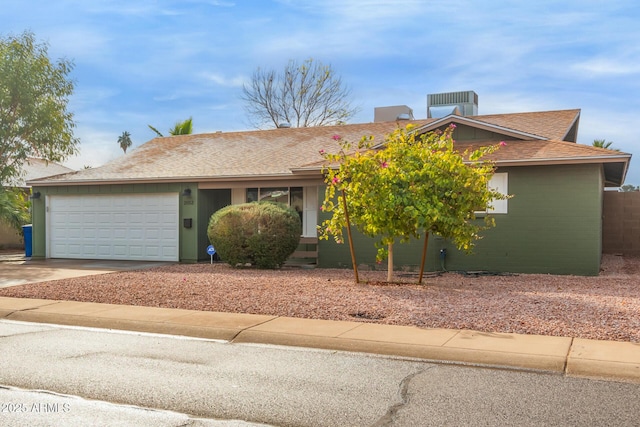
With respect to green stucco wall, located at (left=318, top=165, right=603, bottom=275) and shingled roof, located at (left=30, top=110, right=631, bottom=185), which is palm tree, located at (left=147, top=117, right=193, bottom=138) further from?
green stucco wall, located at (left=318, top=165, right=603, bottom=275)

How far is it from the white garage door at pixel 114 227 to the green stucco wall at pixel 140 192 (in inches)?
6.6

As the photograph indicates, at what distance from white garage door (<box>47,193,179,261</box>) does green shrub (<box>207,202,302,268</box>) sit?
371cm

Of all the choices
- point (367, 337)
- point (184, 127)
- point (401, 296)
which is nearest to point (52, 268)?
point (401, 296)

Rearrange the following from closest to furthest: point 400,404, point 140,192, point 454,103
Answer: point 400,404 < point 140,192 < point 454,103

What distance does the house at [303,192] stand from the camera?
14.4 meters

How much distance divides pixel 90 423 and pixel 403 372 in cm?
304

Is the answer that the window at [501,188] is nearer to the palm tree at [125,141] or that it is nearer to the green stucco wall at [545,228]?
the green stucco wall at [545,228]

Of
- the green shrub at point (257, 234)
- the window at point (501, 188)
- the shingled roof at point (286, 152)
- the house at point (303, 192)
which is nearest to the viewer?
the house at point (303, 192)

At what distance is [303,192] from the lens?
18281 mm

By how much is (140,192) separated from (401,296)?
11113 millimetres

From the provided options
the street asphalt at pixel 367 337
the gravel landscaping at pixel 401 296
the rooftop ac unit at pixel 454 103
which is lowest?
the street asphalt at pixel 367 337

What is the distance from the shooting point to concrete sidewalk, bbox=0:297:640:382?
648cm

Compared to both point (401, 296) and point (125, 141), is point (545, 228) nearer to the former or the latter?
point (401, 296)

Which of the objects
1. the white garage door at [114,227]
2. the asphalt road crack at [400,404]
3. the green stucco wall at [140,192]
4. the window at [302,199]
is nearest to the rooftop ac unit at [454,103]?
the window at [302,199]
